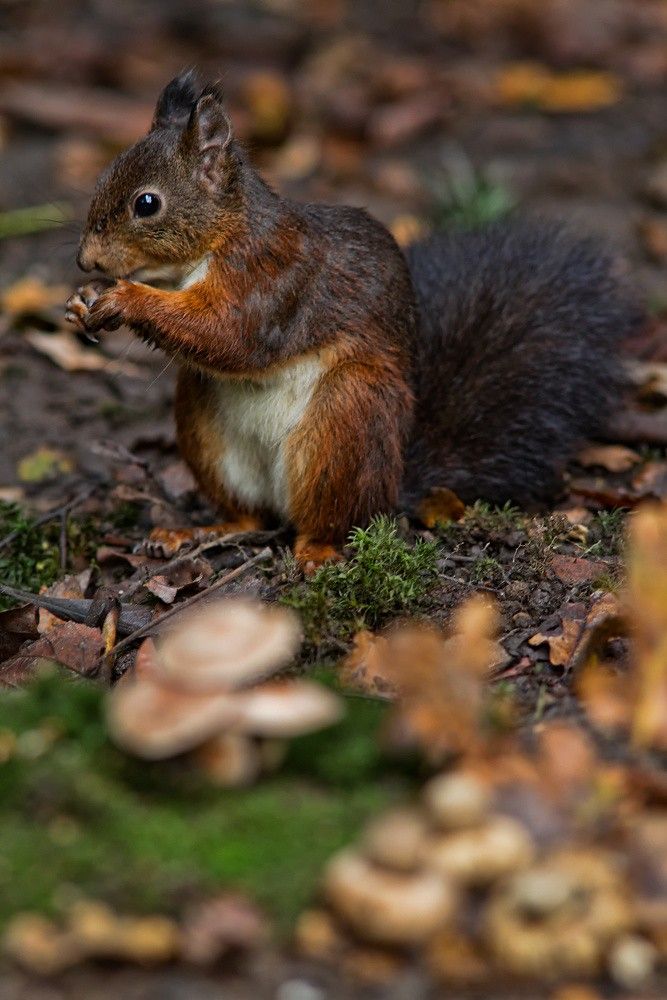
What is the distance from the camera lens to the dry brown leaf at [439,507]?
4.39 metres

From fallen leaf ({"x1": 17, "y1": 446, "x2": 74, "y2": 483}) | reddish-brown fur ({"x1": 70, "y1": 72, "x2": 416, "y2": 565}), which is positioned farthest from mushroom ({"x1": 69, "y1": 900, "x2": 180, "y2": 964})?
fallen leaf ({"x1": 17, "y1": 446, "x2": 74, "y2": 483})

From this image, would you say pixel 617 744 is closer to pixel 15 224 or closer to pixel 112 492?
pixel 112 492

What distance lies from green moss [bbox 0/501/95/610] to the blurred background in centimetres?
54

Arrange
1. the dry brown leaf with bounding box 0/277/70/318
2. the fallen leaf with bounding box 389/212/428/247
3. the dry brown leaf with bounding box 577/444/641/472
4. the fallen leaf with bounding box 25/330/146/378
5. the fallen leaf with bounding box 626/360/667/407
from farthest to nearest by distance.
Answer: the fallen leaf with bounding box 389/212/428/247, the dry brown leaf with bounding box 0/277/70/318, the fallen leaf with bounding box 25/330/146/378, the fallen leaf with bounding box 626/360/667/407, the dry brown leaf with bounding box 577/444/641/472

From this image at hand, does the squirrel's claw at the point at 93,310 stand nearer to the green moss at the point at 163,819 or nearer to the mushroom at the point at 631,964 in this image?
the green moss at the point at 163,819

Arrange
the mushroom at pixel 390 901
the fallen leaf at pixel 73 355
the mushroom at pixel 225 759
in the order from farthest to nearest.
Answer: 1. the fallen leaf at pixel 73 355
2. the mushroom at pixel 225 759
3. the mushroom at pixel 390 901

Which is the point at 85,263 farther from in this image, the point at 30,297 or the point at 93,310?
the point at 30,297

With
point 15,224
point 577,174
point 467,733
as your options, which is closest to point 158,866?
point 467,733

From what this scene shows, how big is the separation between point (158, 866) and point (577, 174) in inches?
219

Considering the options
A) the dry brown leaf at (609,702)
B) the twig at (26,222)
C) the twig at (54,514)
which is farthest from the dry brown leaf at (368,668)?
the twig at (26,222)

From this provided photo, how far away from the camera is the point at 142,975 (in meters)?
2.21

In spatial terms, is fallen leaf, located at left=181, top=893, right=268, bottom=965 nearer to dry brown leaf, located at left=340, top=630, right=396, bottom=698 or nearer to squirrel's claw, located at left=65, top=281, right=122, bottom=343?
dry brown leaf, located at left=340, top=630, right=396, bottom=698

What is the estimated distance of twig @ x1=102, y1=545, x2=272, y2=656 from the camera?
3.71m

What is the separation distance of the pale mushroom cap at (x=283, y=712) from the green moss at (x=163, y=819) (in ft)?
0.56
